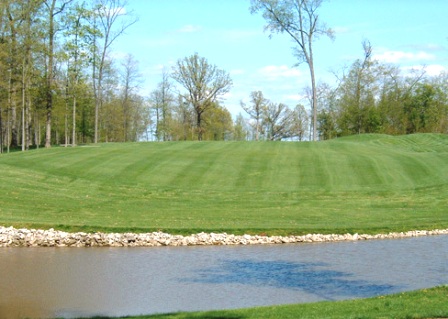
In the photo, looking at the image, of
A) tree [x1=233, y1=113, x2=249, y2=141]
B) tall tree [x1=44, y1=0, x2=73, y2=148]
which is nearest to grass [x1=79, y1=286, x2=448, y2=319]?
tall tree [x1=44, y1=0, x2=73, y2=148]

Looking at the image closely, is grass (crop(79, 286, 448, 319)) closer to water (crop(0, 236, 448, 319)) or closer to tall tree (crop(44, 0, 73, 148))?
water (crop(0, 236, 448, 319))

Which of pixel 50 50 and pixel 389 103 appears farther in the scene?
pixel 389 103

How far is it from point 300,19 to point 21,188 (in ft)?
123

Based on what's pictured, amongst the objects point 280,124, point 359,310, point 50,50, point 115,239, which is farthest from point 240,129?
point 359,310

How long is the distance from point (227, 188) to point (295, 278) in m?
17.5

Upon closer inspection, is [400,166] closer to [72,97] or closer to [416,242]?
[416,242]

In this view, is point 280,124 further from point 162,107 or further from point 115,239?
point 115,239

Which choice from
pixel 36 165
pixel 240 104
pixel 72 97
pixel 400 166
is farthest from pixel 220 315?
pixel 240 104

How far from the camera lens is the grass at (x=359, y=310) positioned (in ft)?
33.5

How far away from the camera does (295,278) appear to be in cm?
1628

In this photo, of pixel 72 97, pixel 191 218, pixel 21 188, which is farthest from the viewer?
pixel 72 97

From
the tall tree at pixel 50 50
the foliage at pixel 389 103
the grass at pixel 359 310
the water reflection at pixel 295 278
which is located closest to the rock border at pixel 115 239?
the water reflection at pixel 295 278

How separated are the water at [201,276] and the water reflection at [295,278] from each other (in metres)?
0.03

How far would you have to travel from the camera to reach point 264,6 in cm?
6100
